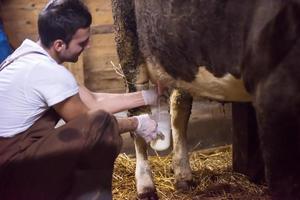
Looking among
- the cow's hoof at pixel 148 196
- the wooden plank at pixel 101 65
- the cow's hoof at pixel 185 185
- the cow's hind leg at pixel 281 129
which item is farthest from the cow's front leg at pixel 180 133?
the cow's hind leg at pixel 281 129

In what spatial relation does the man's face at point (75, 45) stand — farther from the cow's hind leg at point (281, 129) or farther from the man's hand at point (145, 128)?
the cow's hind leg at point (281, 129)

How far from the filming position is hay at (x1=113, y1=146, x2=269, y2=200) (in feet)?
15.1

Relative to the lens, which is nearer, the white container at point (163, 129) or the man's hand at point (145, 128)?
the man's hand at point (145, 128)

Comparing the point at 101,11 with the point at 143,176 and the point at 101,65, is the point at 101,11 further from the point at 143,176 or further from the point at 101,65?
the point at 143,176

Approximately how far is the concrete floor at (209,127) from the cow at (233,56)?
103cm

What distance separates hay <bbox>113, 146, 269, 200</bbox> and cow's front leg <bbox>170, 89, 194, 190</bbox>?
0.35 feet

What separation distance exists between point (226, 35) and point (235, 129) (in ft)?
4.93

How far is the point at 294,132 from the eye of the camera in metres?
3.20

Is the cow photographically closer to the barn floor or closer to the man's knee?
the barn floor

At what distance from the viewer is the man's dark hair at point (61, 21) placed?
10.3 ft

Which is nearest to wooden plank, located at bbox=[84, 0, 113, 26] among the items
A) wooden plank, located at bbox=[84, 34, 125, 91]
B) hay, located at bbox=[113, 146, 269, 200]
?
wooden plank, located at bbox=[84, 34, 125, 91]

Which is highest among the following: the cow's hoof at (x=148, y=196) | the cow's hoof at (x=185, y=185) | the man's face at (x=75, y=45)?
the man's face at (x=75, y=45)

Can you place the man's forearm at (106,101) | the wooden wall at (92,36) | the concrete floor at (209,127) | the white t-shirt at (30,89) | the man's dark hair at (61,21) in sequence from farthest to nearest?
the concrete floor at (209,127), the wooden wall at (92,36), the man's forearm at (106,101), the man's dark hair at (61,21), the white t-shirt at (30,89)

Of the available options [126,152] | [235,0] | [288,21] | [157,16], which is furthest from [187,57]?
[126,152]
